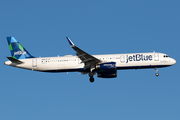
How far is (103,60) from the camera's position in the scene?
5894 cm

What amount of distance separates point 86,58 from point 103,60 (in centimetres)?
381

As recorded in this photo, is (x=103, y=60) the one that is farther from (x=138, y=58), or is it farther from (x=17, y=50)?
(x=17, y=50)


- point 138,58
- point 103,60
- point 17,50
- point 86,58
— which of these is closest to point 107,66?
point 103,60

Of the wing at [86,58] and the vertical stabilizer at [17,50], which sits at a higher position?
the vertical stabilizer at [17,50]

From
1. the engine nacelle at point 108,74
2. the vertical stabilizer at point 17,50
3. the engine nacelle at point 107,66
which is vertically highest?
the vertical stabilizer at point 17,50

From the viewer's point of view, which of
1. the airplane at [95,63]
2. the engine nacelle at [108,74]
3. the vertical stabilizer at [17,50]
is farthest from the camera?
the vertical stabilizer at [17,50]

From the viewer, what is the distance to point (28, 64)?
6078 centimetres

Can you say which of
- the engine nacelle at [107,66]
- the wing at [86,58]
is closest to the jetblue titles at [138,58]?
the engine nacelle at [107,66]

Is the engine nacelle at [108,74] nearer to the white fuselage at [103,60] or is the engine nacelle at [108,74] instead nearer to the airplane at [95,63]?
the airplane at [95,63]

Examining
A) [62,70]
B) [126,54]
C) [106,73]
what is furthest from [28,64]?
[126,54]

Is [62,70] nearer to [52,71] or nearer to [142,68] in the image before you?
[52,71]

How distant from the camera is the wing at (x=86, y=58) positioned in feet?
177

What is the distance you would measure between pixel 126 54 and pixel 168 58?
7.93m

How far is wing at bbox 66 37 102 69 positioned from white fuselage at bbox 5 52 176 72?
5.44 ft
